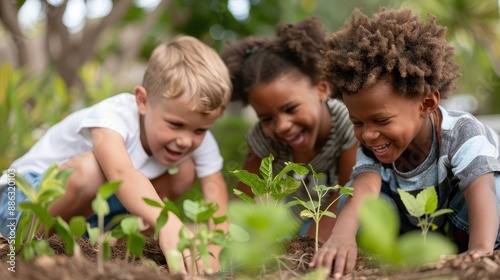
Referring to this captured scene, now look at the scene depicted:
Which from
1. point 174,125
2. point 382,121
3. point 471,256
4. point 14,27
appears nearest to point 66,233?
point 471,256

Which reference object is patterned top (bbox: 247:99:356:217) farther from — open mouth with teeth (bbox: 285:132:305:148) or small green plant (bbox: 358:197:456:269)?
small green plant (bbox: 358:197:456:269)

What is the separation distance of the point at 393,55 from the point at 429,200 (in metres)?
0.51

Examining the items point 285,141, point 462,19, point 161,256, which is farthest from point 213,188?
point 462,19

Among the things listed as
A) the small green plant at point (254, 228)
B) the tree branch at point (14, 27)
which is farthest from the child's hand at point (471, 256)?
the tree branch at point (14, 27)

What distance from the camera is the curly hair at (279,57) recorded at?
2381mm

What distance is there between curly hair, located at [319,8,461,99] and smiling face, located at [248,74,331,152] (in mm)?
521

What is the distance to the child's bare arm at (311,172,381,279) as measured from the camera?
137 centimetres

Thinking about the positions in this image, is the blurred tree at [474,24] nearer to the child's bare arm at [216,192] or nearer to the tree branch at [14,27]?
the tree branch at [14,27]

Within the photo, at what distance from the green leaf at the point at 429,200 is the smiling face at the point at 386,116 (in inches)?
15.4

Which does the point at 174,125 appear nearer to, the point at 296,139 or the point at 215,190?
the point at 215,190

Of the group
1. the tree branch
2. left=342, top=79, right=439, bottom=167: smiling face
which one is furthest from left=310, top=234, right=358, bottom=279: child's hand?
the tree branch

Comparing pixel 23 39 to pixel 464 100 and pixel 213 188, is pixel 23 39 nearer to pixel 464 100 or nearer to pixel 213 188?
pixel 213 188

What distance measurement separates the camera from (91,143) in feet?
7.31

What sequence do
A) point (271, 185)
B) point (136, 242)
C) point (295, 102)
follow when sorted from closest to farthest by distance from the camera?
point (136, 242)
point (271, 185)
point (295, 102)
